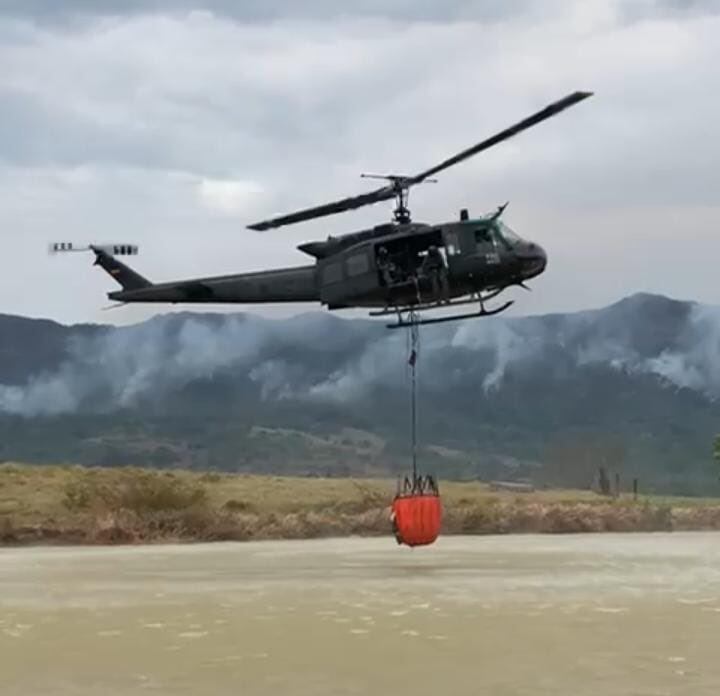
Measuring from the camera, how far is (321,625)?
78.3ft

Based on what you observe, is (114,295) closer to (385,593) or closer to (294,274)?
(294,274)

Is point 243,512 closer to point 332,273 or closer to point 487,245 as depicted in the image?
point 332,273

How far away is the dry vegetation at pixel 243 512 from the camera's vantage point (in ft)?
192

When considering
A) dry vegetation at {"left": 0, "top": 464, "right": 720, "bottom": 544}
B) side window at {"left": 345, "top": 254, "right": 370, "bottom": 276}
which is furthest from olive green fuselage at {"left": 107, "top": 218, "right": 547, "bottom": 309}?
dry vegetation at {"left": 0, "top": 464, "right": 720, "bottom": 544}

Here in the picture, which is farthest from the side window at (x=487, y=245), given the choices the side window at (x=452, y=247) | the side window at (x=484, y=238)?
the side window at (x=452, y=247)

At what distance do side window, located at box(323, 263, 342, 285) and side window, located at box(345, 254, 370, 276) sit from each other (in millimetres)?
322

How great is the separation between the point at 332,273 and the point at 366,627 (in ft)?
36.2

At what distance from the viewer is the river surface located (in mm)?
17906

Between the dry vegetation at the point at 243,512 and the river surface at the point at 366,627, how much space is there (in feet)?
52.1

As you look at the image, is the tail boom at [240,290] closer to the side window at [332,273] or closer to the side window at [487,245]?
the side window at [332,273]

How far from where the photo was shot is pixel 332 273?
108 feet

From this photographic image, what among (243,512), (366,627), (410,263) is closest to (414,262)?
(410,263)

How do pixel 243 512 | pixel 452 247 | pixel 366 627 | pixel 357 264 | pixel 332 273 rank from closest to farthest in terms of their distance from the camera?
pixel 366 627 → pixel 452 247 → pixel 357 264 → pixel 332 273 → pixel 243 512

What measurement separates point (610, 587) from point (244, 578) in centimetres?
880
